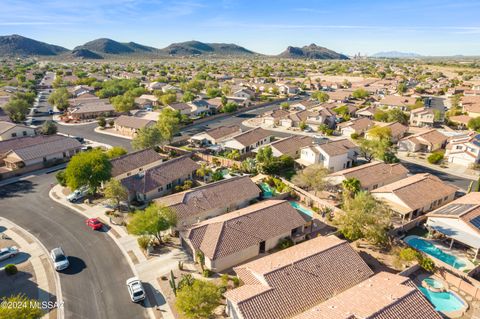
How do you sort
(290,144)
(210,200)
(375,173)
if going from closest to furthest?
(210,200) < (375,173) < (290,144)

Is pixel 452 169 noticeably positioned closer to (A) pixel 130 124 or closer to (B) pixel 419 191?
(B) pixel 419 191

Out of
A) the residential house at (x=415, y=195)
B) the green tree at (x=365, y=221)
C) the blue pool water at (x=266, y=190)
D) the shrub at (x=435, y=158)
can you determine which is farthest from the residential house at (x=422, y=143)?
the green tree at (x=365, y=221)

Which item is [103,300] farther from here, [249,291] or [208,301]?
[249,291]

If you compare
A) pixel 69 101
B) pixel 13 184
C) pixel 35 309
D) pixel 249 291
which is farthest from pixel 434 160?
pixel 69 101

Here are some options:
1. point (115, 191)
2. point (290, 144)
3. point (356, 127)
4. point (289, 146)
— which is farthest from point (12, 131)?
point (356, 127)

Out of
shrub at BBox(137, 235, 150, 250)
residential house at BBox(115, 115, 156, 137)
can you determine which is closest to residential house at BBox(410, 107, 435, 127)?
residential house at BBox(115, 115, 156, 137)
